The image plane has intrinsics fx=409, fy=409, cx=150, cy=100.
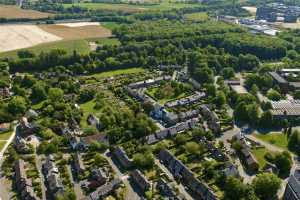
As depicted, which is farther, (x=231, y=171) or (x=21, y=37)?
(x=21, y=37)

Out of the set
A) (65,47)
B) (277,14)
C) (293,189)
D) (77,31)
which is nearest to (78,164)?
(293,189)

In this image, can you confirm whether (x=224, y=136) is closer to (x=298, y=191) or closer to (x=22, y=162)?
(x=298, y=191)

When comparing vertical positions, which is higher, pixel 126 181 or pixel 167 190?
pixel 167 190

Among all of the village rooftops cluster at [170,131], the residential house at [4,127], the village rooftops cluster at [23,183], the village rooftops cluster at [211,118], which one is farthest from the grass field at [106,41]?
the village rooftops cluster at [23,183]

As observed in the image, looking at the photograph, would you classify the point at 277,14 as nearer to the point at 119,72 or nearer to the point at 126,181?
the point at 119,72

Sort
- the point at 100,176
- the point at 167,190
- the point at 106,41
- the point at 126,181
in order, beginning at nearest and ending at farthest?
the point at 167,190
the point at 100,176
the point at 126,181
the point at 106,41
